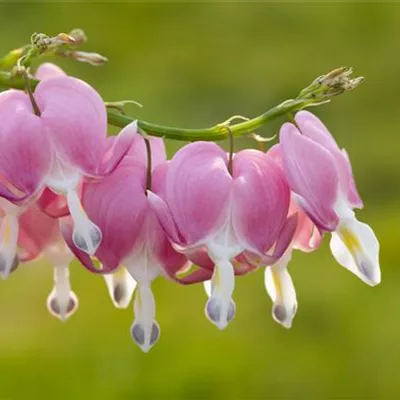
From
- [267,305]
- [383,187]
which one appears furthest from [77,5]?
[267,305]

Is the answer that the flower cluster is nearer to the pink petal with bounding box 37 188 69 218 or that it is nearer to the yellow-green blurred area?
the pink petal with bounding box 37 188 69 218

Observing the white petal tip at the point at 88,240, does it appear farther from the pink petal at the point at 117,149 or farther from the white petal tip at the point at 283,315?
the white petal tip at the point at 283,315

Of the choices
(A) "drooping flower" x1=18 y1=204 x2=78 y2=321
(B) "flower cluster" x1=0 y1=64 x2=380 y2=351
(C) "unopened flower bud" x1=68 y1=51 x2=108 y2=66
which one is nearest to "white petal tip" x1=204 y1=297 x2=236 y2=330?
(B) "flower cluster" x1=0 y1=64 x2=380 y2=351

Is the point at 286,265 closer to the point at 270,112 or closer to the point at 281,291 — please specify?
the point at 281,291

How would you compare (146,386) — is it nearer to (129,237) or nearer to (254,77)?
(129,237)

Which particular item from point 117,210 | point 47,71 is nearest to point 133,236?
point 117,210
